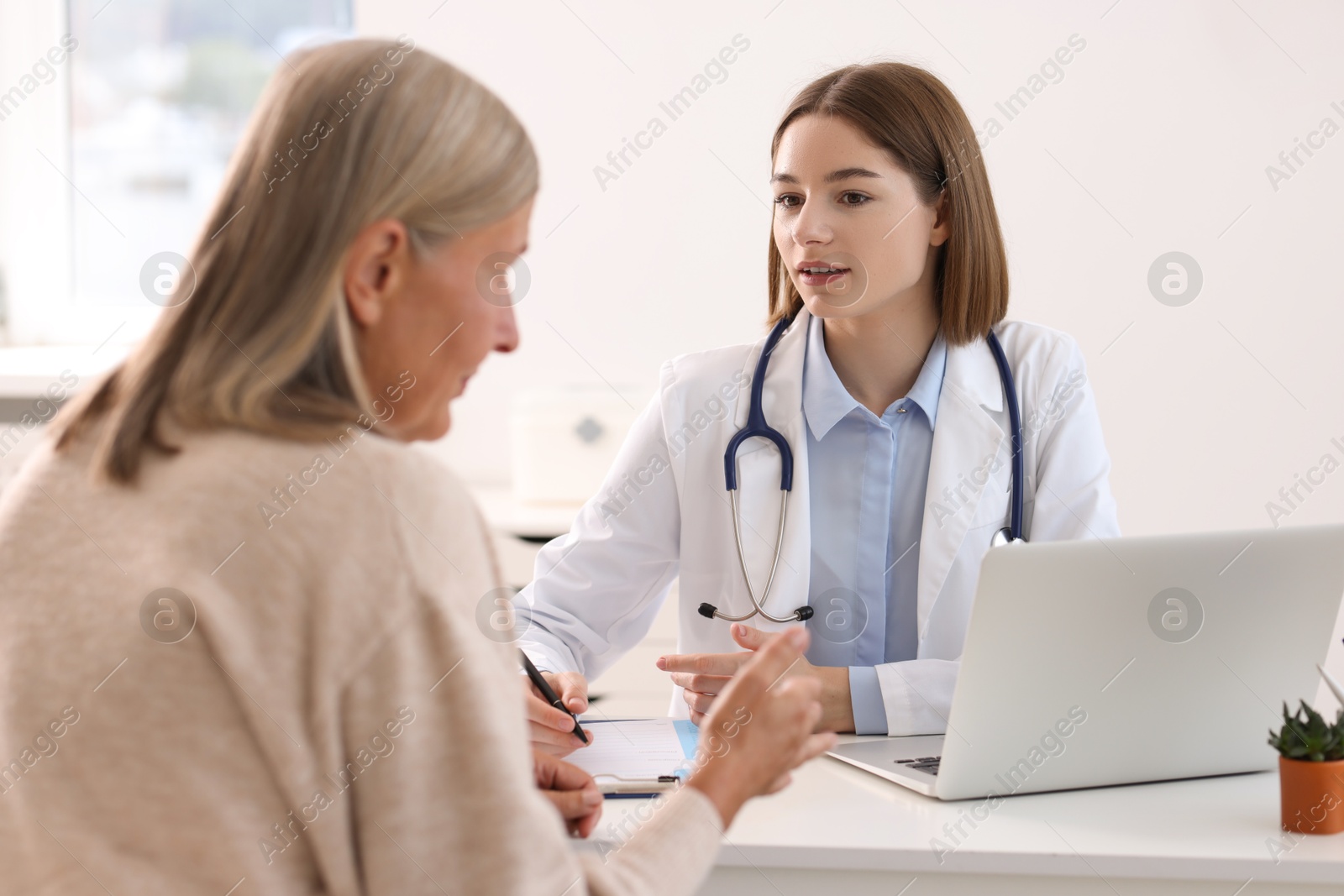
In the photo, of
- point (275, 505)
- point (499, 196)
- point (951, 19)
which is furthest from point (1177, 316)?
point (275, 505)

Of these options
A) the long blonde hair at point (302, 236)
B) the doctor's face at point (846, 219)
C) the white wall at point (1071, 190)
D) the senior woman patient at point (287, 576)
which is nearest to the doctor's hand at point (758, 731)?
the senior woman patient at point (287, 576)

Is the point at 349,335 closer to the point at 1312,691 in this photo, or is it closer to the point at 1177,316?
the point at 1312,691

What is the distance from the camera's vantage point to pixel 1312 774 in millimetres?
1076

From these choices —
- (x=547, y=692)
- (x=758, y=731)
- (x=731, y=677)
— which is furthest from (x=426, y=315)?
(x=731, y=677)

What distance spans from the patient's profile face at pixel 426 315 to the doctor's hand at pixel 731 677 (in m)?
0.66

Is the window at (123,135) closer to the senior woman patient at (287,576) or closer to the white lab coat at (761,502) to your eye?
the white lab coat at (761,502)

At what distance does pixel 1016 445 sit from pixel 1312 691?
545 millimetres

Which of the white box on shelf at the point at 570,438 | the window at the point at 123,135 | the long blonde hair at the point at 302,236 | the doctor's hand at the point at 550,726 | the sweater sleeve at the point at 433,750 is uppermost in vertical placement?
the long blonde hair at the point at 302,236

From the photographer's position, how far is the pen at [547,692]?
51.4 inches

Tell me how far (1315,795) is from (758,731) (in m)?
0.56

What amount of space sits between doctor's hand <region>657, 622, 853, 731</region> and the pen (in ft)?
0.46

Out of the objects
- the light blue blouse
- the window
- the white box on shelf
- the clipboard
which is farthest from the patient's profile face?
the window

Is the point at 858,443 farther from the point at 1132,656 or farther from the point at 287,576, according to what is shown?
the point at 287,576

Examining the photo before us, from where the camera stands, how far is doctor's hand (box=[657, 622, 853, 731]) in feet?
4.66
